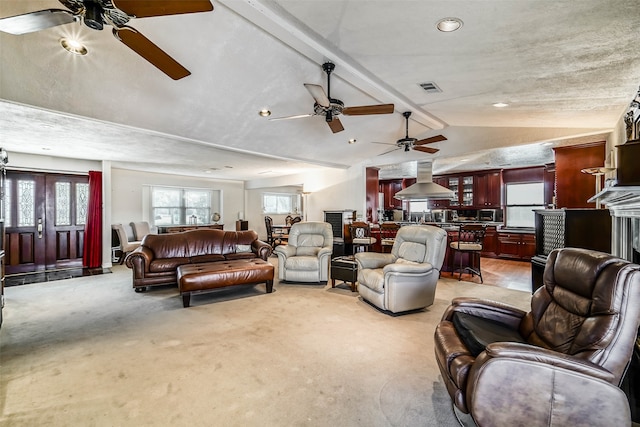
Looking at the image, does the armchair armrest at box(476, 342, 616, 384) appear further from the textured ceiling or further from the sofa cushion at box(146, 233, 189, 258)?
the sofa cushion at box(146, 233, 189, 258)

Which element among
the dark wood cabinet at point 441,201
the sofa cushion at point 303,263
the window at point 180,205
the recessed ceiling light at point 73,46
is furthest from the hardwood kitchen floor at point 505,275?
the window at point 180,205

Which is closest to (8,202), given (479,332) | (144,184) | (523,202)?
(144,184)

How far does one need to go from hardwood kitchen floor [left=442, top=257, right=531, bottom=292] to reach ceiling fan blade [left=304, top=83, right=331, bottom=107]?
4.17 metres

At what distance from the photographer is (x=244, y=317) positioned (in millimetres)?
3365

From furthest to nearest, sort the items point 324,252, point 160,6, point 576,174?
point 324,252
point 576,174
point 160,6

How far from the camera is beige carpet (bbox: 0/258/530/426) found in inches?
70.3

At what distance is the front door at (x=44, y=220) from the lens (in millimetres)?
5652

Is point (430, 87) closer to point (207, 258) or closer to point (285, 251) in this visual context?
point (285, 251)

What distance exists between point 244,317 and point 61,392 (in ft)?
5.41

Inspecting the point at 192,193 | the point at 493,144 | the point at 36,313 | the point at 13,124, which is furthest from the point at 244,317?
the point at 192,193

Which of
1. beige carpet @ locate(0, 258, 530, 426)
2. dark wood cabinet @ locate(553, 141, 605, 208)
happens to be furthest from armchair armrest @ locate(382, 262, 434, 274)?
dark wood cabinet @ locate(553, 141, 605, 208)

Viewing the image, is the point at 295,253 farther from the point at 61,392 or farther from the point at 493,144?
the point at 493,144

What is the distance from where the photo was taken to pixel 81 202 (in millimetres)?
6457

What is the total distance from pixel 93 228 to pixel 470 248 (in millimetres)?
7678
